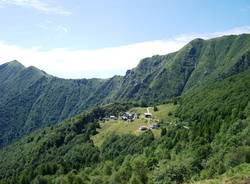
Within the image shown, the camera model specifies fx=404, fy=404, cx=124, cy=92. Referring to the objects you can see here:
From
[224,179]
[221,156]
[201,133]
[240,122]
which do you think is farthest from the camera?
[201,133]

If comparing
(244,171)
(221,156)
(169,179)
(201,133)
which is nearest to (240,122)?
(201,133)

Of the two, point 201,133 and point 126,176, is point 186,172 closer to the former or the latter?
point 126,176

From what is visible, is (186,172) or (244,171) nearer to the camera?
(244,171)

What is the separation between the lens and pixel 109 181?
131 m

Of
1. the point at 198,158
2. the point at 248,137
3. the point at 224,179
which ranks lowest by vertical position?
the point at 198,158

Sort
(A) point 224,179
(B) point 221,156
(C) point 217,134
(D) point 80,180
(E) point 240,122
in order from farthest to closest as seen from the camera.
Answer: (C) point 217,134
(E) point 240,122
(D) point 80,180
(B) point 221,156
(A) point 224,179

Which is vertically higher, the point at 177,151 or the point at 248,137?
the point at 248,137

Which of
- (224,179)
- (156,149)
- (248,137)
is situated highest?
(224,179)

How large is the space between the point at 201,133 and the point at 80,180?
2659 inches

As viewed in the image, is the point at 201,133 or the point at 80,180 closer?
the point at 80,180

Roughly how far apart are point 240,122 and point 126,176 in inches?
2108

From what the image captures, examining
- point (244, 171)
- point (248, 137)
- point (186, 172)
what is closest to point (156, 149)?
point (248, 137)

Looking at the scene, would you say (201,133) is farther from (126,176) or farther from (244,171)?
(244,171)

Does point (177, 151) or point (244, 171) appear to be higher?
point (244, 171)
